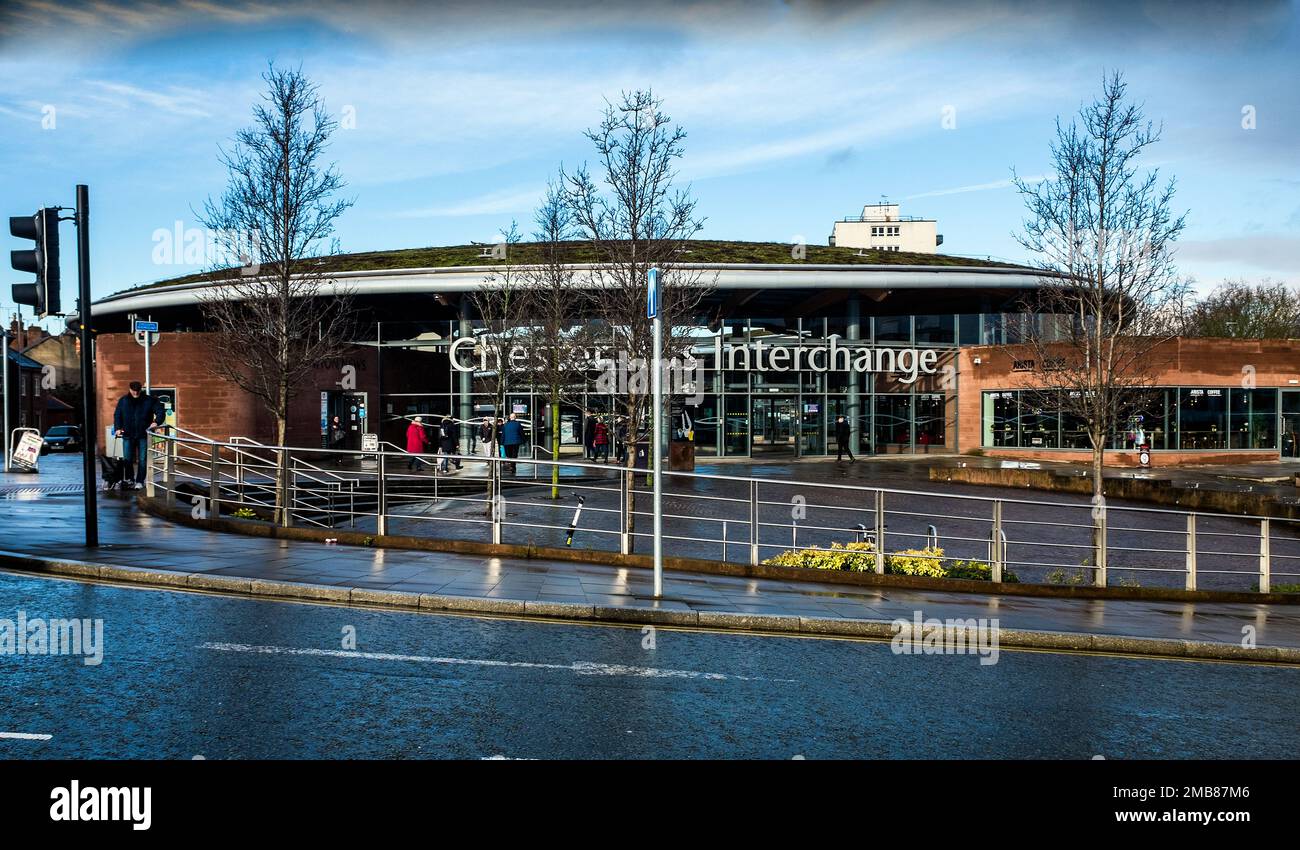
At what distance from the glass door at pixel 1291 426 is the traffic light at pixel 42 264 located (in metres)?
44.7

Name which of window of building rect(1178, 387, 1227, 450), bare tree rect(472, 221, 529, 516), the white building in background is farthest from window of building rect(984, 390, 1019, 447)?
the white building in background

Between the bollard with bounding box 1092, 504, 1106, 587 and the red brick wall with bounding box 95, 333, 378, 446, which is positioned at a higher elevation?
the red brick wall with bounding box 95, 333, 378, 446

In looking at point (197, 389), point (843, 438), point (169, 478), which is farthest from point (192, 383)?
point (843, 438)

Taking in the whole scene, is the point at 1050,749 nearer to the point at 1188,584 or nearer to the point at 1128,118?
the point at 1188,584

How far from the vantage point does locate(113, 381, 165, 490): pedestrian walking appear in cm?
1867

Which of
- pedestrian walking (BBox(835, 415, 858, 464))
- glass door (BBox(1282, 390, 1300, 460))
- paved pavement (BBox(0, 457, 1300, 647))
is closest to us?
paved pavement (BBox(0, 457, 1300, 647))

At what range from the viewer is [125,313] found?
4859 centimetres

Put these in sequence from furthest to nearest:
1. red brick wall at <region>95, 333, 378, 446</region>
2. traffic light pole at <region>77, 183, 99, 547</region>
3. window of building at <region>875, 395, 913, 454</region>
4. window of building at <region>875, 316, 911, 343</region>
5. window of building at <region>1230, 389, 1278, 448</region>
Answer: window of building at <region>875, 316, 911, 343</region> → window of building at <region>875, 395, 913, 454</region> → window of building at <region>1230, 389, 1278, 448</region> → red brick wall at <region>95, 333, 378, 446</region> → traffic light pole at <region>77, 183, 99, 547</region>

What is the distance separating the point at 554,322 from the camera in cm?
2681

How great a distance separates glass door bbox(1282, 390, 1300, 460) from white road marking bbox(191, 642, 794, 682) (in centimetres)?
4285

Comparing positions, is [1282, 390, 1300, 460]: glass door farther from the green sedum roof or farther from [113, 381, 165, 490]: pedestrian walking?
[113, 381, 165, 490]: pedestrian walking

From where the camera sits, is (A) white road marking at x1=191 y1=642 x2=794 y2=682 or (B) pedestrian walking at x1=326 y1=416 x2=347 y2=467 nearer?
(A) white road marking at x1=191 y1=642 x2=794 y2=682
